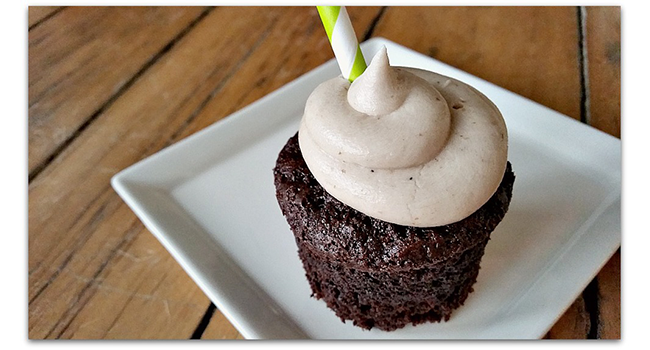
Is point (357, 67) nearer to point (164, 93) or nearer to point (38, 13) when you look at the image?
point (164, 93)

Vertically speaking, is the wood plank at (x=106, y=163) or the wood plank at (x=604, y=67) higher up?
the wood plank at (x=106, y=163)

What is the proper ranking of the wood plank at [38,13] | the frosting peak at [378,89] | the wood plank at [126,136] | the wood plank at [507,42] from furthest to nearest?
the wood plank at [38,13], the wood plank at [507,42], the wood plank at [126,136], the frosting peak at [378,89]

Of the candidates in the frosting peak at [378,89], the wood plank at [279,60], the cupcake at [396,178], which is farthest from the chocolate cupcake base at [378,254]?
the wood plank at [279,60]

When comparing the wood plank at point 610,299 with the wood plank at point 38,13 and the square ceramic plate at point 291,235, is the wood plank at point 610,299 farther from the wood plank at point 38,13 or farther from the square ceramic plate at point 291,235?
the wood plank at point 38,13

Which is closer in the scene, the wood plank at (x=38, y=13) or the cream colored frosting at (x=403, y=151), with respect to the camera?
the cream colored frosting at (x=403, y=151)

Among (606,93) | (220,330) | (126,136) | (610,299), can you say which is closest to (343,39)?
(220,330)
